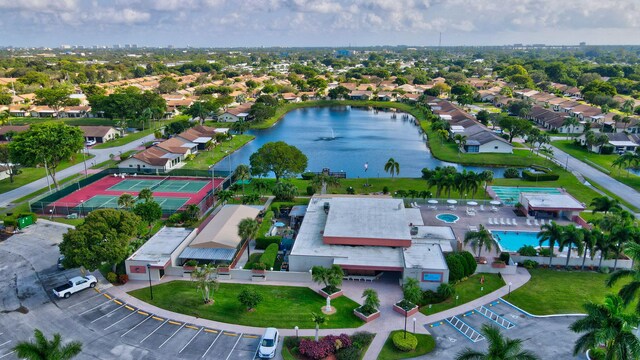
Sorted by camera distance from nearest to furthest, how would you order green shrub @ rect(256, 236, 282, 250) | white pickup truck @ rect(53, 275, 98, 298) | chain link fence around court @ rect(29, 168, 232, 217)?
white pickup truck @ rect(53, 275, 98, 298) → green shrub @ rect(256, 236, 282, 250) → chain link fence around court @ rect(29, 168, 232, 217)

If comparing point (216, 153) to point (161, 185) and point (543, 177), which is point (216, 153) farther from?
point (543, 177)

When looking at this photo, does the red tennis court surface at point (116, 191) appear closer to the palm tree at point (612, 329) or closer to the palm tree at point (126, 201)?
the palm tree at point (126, 201)

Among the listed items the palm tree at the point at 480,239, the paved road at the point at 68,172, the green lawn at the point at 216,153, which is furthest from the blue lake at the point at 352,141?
the palm tree at the point at 480,239

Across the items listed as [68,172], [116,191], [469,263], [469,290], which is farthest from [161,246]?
[68,172]

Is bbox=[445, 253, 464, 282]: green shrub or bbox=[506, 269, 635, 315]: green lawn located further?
bbox=[445, 253, 464, 282]: green shrub

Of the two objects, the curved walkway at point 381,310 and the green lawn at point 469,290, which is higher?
the green lawn at point 469,290

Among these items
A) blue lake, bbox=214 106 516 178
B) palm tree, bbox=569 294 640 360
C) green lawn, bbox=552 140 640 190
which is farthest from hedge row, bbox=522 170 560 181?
palm tree, bbox=569 294 640 360

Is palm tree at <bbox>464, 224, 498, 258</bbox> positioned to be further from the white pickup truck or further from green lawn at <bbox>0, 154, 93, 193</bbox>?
green lawn at <bbox>0, 154, 93, 193</bbox>
